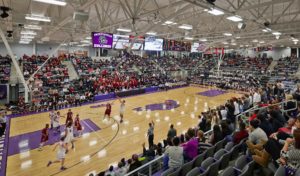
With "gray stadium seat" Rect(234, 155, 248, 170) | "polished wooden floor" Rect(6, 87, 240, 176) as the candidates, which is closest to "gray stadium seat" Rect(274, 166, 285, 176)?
"gray stadium seat" Rect(234, 155, 248, 170)

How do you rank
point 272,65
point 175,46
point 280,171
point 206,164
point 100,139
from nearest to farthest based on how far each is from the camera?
point 280,171, point 206,164, point 100,139, point 175,46, point 272,65

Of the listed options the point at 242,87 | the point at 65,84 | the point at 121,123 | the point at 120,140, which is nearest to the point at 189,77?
the point at 242,87

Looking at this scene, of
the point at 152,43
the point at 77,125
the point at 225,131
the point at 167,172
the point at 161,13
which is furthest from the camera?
the point at 152,43

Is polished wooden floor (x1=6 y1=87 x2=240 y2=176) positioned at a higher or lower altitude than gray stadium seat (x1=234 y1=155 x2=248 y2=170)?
lower

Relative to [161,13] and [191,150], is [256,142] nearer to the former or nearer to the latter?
[191,150]

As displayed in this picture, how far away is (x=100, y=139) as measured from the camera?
1059 cm

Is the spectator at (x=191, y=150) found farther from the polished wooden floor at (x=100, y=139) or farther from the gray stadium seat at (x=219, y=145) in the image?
the polished wooden floor at (x=100, y=139)

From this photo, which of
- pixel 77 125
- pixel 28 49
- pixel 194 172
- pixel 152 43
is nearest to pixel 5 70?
pixel 152 43

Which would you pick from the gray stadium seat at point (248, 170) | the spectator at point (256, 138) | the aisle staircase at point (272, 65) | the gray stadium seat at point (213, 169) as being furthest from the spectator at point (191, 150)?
the aisle staircase at point (272, 65)

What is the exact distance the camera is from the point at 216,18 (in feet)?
55.6

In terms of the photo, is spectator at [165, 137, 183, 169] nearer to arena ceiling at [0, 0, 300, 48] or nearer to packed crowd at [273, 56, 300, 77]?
arena ceiling at [0, 0, 300, 48]

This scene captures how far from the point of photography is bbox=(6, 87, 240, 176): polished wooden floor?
7883 millimetres

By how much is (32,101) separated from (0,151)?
27.5 ft

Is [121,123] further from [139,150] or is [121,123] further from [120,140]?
[139,150]
